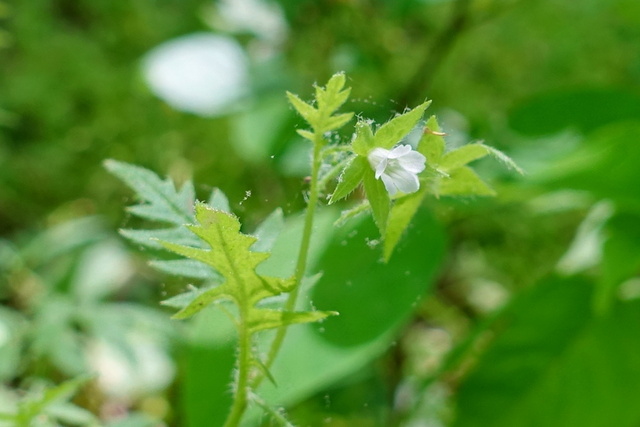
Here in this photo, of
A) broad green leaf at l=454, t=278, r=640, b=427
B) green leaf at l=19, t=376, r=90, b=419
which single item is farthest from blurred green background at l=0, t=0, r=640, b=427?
green leaf at l=19, t=376, r=90, b=419

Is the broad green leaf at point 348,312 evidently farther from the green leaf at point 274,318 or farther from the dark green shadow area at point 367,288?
the green leaf at point 274,318

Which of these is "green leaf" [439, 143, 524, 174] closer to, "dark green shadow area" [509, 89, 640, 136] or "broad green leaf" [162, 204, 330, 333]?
"broad green leaf" [162, 204, 330, 333]

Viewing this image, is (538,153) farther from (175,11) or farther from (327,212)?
(175,11)

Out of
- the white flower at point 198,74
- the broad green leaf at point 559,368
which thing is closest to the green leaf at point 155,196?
the broad green leaf at point 559,368

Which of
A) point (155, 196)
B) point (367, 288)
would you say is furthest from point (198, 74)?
point (155, 196)

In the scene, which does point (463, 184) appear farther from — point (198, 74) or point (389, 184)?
point (198, 74)

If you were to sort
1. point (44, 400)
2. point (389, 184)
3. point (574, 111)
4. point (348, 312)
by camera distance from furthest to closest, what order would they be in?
point (574, 111) < point (348, 312) < point (44, 400) < point (389, 184)
